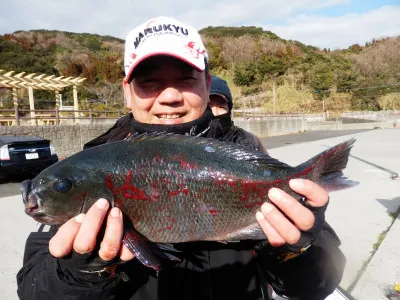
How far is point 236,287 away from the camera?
1.83m

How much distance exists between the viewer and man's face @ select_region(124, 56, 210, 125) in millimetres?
1829

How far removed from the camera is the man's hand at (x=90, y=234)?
1438mm

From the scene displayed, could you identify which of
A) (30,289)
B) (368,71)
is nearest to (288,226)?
(30,289)

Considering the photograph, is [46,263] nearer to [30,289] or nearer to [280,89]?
[30,289]

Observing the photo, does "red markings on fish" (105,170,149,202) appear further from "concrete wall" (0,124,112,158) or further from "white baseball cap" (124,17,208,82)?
"concrete wall" (0,124,112,158)

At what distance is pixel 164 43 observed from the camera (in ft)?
5.94

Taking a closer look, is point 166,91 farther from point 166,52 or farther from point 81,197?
point 81,197

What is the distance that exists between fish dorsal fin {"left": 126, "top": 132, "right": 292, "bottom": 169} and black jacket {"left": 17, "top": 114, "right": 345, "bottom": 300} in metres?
0.21

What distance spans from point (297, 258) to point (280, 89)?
48.0 m

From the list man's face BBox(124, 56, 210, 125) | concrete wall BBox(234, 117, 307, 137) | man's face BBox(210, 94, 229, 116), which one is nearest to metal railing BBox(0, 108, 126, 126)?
concrete wall BBox(234, 117, 307, 137)

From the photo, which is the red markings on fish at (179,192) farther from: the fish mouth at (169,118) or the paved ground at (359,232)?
the paved ground at (359,232)

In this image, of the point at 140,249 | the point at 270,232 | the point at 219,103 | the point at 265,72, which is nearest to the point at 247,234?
the point at 270,232

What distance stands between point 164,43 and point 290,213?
1.06 metres

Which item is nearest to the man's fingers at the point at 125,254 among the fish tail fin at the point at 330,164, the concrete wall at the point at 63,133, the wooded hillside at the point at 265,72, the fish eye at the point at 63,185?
the fish eye at the point at 63,185
